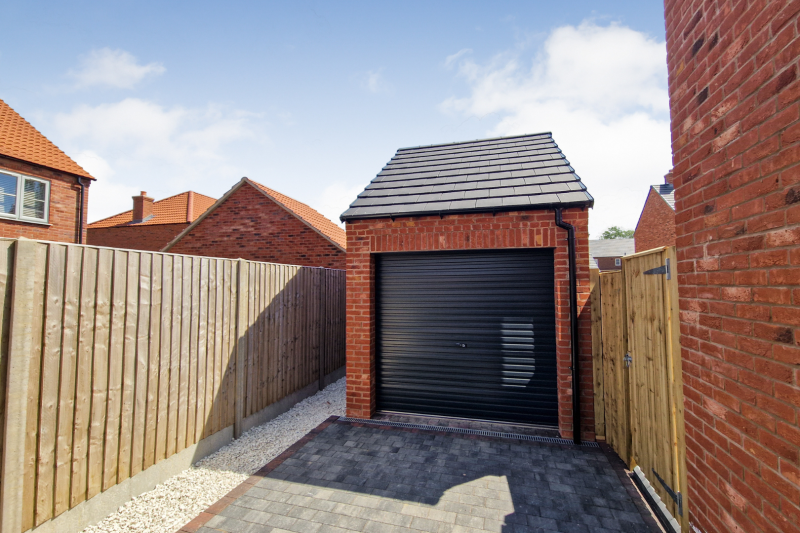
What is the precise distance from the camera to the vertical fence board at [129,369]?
323cm

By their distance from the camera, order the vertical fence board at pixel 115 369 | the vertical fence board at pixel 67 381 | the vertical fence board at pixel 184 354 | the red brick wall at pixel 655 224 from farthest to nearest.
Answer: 1. the red brick wall at pixel 655 224
2. the vertical fence board at pixel 184 354
3. the vertical fence board at pixel 115 369
4. the vertical fence board at pixel 67 381

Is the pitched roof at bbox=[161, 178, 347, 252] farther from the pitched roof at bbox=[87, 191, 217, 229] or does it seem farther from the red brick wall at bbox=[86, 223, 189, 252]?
the pitched roof at bbox=[87, 191, 217, 229]

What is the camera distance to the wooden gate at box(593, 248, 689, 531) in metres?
2.81

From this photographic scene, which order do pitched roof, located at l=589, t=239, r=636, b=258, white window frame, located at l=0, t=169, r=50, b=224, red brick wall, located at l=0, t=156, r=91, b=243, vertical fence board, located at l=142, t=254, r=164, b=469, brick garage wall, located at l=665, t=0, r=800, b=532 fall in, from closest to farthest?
brick garage wall, located at l=665, t=0, r=800, b=532 < vertical fence board, located at l=142, t=254, r=164, b=469 < white window frame, located at l=0, t=169, r=50, b=224 < red brick wall, located at l=0, t=156, r=91, b=243 < pitched roof, located at l=589, t=239, r=636, b=258

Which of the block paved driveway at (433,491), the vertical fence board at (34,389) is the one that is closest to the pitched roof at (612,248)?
the block paved driveway at (433,491)

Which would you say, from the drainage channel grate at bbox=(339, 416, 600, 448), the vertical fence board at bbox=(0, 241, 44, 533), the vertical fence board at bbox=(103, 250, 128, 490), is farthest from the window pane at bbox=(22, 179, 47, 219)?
the drainage channel grate at bbox=(339, 416, 600, 448)

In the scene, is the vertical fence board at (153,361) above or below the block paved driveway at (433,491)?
above

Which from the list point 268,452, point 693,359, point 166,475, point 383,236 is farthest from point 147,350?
point 693,359

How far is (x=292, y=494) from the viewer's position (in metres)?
3.46

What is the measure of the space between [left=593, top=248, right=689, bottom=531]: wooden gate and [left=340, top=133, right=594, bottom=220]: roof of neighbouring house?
4.85 ft

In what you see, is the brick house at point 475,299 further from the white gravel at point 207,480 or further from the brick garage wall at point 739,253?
the brick garage wall at point 739,253

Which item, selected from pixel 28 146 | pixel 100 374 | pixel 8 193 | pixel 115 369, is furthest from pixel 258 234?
pixel 100 374

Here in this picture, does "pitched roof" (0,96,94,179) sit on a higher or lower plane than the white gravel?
higher

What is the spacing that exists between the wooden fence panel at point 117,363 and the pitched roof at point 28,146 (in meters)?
11.3
